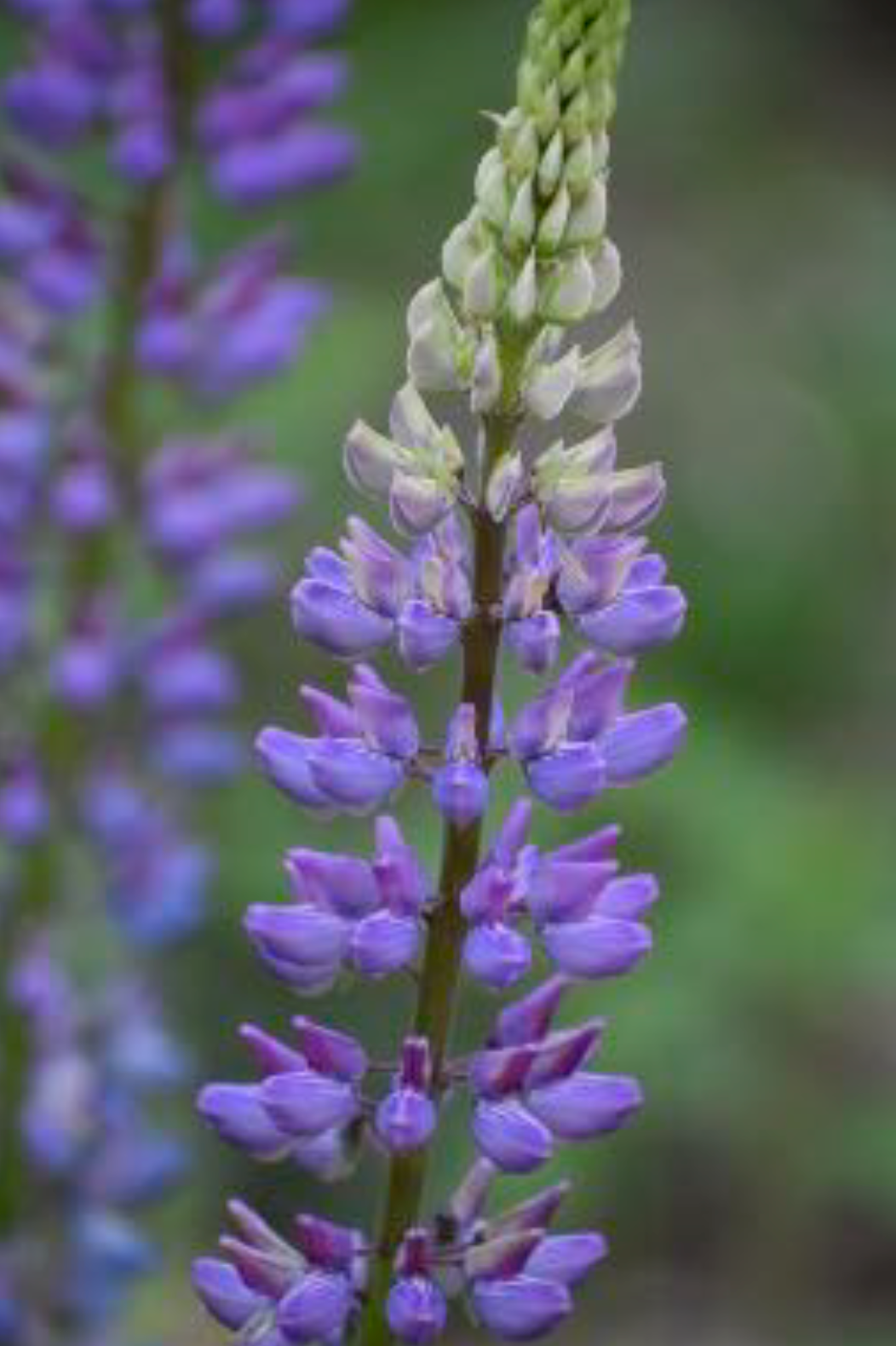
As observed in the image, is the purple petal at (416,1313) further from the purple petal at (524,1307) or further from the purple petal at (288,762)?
the purple petal at (288,762)

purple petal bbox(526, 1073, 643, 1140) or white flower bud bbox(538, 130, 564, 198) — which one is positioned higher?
white flower bud bbox(538, 130, 564, 198)

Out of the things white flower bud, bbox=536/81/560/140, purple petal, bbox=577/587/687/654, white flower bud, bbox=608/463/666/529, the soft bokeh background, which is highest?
white flower bud, bbox=536/81/560/140

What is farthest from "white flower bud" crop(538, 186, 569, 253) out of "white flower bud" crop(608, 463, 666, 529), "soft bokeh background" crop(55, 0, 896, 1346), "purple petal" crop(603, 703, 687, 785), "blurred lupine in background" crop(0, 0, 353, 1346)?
"soft bokeh background" crop(55, 0, 896, 1346)

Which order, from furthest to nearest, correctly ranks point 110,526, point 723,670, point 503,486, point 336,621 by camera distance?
point 723,670, point 110,526, point 336,621, point 503,486

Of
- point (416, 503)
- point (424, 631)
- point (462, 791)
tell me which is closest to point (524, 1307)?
point (462, 791)

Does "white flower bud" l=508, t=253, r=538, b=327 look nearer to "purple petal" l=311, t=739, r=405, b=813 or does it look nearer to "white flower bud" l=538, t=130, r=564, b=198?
"white flower bud" l=538, t=130, r=564, b=198

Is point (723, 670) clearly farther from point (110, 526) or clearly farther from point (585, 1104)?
point (585, 1104)

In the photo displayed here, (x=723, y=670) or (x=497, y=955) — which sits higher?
(x=497, y=955)
